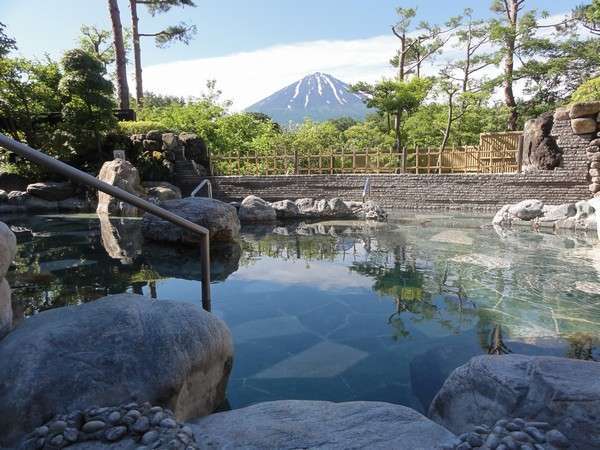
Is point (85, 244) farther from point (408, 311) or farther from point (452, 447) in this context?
point (452, 447)

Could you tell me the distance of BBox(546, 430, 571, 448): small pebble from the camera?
4.90ft

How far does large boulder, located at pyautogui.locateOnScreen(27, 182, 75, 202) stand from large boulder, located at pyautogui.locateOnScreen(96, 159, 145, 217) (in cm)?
243

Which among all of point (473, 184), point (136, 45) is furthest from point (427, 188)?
point (136, 45)

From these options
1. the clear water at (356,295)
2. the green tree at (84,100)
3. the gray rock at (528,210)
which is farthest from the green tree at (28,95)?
the gray rock at (528,210)

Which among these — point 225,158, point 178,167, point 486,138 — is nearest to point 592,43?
point 486,138

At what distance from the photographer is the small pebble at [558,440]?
4.90ft

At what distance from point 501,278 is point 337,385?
11.3 ft

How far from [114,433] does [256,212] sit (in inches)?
361

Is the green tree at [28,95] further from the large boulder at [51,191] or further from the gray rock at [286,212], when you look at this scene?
the gray rock at [286,212]

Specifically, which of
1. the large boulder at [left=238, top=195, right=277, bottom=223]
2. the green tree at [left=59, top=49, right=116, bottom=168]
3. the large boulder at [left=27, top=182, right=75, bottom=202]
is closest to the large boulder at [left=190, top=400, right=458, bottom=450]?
the large boulder at [left=238, top=195, right=277, bottom=223]

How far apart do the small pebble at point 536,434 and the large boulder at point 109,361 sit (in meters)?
1.36

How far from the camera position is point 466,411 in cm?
195

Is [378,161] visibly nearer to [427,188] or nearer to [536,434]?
[427,188]

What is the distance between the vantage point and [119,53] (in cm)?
1942
